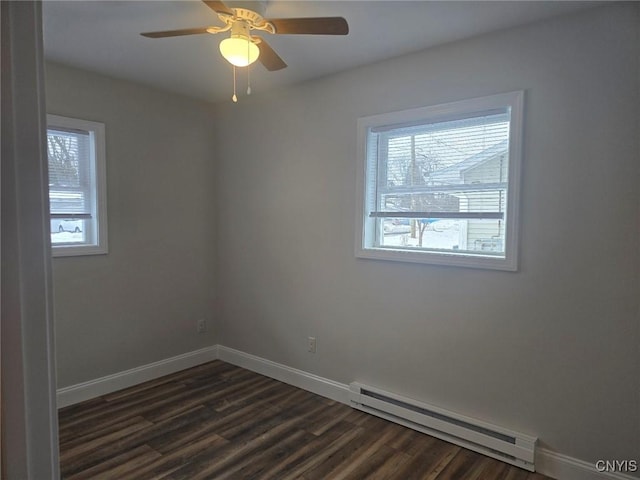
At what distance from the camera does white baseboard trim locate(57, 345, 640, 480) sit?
226 cm

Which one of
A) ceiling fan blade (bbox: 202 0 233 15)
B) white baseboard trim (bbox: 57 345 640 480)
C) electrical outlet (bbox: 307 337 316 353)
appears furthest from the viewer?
electrical outlet (bbox: 307 337 316 353)

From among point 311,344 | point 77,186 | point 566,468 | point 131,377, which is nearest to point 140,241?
point 77,186

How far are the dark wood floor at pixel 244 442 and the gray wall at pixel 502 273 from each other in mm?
322

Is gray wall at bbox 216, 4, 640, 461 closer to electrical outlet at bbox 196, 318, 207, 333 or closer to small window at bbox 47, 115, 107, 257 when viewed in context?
electrical outlet at bbox 196, 318, 207, 333

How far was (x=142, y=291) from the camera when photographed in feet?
11.7

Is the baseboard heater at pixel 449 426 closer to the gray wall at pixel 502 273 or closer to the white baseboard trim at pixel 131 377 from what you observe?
the gray wall at pixel 502 273

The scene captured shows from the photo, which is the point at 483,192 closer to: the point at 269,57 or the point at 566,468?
the point at 269,57

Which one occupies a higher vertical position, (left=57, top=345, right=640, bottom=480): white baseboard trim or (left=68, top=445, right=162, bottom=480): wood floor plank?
(left=57, top=345, right=640, bottom=480): white baseboard trim

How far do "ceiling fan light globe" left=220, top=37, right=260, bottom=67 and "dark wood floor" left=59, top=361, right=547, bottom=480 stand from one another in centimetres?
230

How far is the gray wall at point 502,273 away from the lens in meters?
2.11

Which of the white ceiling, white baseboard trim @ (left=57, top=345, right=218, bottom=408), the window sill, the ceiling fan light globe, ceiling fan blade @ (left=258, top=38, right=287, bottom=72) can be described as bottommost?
white baseboard trim @ (left=57, top=345, right=218, bottom=408)

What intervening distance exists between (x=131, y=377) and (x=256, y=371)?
110cm

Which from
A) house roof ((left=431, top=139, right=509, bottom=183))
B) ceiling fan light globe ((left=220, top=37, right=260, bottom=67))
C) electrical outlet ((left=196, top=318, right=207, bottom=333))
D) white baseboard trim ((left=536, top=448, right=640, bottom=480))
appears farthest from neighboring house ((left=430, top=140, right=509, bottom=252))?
electrical outlet ((left=196, top=318, right=207, bottom=333))

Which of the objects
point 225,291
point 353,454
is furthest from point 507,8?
point 225,291
